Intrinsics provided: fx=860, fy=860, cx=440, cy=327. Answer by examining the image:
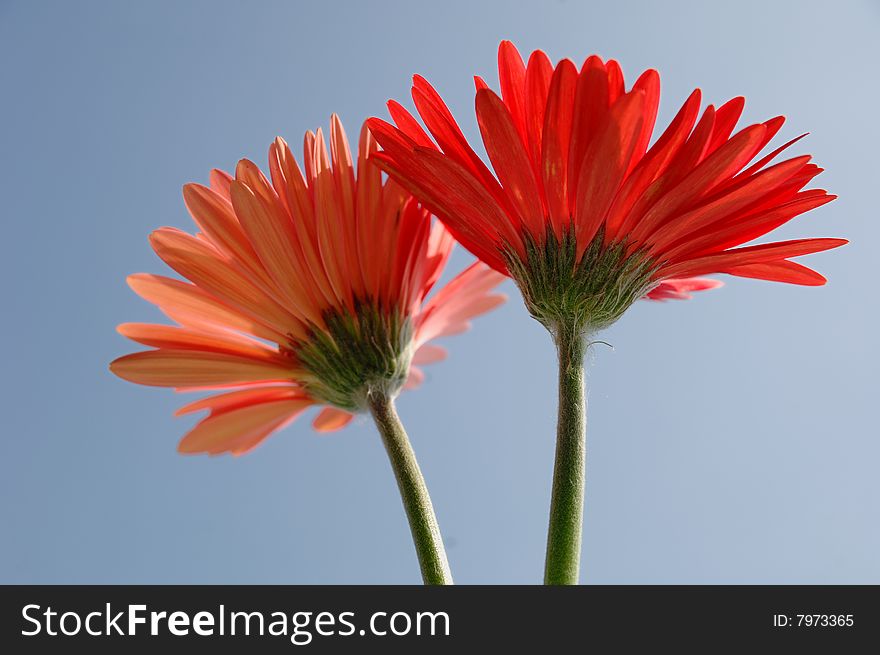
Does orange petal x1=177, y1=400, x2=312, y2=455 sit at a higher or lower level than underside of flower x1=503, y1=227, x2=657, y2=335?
lower

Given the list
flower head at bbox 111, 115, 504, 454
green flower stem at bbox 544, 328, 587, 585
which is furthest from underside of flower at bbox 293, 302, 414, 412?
green flower stem at bbox 544, 328, 587, 585

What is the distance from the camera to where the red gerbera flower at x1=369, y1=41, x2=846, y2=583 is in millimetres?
1119

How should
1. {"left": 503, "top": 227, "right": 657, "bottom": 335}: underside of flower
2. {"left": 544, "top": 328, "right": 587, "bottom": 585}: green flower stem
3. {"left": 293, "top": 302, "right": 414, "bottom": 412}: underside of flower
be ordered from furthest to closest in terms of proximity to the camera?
{"left": 293, "top": 302, "right": 414, "bottom": 412}: underside of flower < {"left": 503, "top": 227, "right": 657, "bottom": 335}: underside of flower < {"left": 544, "top": 328, "right": 587, "bottom": 585}: green flower stem

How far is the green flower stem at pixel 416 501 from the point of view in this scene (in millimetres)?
1117

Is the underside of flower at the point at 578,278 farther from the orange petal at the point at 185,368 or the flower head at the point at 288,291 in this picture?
the orange petal at the point at 185,368

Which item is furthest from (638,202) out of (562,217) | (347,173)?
(347,173)

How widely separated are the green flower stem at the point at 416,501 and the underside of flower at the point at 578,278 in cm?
28

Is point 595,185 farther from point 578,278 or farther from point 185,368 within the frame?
point 185,368

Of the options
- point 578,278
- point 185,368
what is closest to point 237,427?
point 185,368

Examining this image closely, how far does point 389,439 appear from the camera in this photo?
50.5 inches

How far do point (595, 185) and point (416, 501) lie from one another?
49cm

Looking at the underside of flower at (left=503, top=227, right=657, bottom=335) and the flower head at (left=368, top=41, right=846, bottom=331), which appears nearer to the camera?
the flower head at (left=368, top=41, right=846, bottom=331)

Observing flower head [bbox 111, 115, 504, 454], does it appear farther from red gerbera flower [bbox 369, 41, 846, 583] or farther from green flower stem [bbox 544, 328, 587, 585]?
green flower stem [bbox 544, 328, 587, 585]

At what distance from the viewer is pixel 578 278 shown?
49.7 inches
